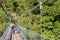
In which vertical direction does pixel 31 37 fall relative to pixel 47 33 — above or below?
above

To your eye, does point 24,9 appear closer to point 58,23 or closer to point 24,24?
point 24,24

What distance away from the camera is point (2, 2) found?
5.78 meters

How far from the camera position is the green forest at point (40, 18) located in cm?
438

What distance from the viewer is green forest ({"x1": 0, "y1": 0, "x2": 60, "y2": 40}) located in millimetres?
4379

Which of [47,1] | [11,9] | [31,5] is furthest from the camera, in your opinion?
[11,9]

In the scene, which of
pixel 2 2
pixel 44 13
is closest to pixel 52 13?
pixel 44 13

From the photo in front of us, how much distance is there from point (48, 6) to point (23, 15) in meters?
0.68

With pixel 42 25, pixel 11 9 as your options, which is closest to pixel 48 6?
pixel 42 25

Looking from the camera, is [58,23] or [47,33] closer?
[47,33]

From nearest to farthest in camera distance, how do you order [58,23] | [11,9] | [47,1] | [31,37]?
[31,37], [58,23], [47,1], [11,9]

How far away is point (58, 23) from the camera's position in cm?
458

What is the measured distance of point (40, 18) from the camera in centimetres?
463

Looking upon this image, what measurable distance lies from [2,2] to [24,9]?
78 centimetres

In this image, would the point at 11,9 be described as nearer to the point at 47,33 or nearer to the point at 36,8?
the point at 36,8
